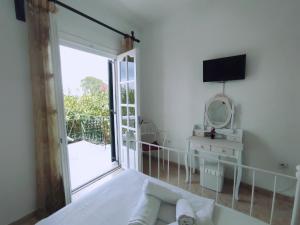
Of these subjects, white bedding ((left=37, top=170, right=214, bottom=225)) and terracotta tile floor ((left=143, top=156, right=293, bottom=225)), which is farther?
terracotta tile floor ((left=143, top=156, right=293, bottom=225))

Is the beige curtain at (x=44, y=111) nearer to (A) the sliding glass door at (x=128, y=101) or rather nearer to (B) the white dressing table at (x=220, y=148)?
(A) the sliding glass door at (x=128, y=101)

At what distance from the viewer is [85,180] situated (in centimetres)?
258

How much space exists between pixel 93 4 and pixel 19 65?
4.46 feet

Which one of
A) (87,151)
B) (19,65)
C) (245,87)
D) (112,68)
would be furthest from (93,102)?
(245,87)

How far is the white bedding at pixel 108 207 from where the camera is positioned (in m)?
1.05

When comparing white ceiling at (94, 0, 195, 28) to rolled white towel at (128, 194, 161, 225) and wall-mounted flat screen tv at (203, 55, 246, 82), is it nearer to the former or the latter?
wall-mounted flat screen tv at (203, 55, 246, 82)

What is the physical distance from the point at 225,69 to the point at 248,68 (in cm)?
29

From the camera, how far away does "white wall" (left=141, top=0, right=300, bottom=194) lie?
1.97 metres

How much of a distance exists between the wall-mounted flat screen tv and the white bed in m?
1.76

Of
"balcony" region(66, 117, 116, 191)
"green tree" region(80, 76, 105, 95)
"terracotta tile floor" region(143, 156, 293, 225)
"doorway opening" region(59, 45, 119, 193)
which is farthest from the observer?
"green tree" region(80, 76, 105, 95)

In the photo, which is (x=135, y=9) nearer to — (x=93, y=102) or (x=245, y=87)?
(x=245, y=87)

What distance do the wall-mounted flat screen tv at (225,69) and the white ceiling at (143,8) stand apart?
3.44 ft

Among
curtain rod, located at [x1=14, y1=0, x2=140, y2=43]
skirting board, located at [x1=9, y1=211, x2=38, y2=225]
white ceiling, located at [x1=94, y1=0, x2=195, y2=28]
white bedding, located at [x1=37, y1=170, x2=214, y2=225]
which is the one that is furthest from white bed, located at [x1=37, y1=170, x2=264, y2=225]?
white ceiling, located at [x1=94, y1=0, x2=195, y2=28]

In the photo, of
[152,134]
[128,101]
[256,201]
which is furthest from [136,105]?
[256,201]
